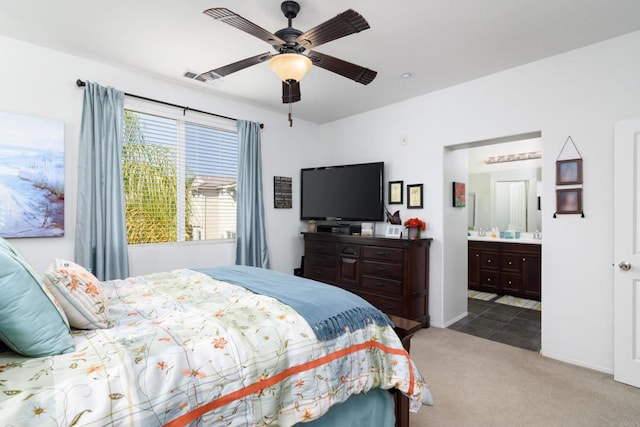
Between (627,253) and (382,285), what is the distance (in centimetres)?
213

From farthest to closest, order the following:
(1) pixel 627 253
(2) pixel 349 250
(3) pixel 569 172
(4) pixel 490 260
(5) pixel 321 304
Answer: (4) pixel 490 260 → (2) pixel 349 250 → (3) pixel 569 172 → (1) pixel 627 253 → (5) pixel 321 304

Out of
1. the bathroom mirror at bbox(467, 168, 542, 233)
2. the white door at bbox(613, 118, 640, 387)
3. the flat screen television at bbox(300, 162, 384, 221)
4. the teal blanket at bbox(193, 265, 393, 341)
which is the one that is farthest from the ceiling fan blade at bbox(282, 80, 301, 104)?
the bathroom mirror at bbox(467, 168, 542, 233)

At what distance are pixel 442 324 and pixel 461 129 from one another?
7.33ft

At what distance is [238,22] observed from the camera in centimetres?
177

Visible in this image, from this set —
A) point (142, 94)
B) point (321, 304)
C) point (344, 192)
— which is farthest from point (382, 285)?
point (142, 94)

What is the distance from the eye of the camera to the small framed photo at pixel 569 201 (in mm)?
2770

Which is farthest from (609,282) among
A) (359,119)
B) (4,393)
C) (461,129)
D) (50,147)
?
(50,147)

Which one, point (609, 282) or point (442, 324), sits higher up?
point (609, 282)

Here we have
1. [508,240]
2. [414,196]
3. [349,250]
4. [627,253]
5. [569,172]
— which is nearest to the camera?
[627,253]

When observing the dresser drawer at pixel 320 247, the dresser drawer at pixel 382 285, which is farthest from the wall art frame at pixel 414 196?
the dresser drawer at pixel 320 247

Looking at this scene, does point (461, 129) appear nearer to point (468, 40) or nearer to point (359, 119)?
point (468, 40)

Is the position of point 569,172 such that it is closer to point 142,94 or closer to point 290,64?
point 290,64

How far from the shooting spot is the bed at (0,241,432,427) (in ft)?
3.11

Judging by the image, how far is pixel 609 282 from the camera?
104 inches
